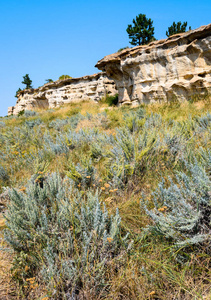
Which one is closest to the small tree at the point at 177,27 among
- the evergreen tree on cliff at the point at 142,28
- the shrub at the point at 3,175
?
the evergreen tree on cliff at the point at 142,28

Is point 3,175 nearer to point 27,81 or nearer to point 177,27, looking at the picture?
point 177,27

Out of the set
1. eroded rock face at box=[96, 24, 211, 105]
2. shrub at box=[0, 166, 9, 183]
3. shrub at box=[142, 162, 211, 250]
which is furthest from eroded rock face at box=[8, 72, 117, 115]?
shrub at box=[142, 162, 211, 250]

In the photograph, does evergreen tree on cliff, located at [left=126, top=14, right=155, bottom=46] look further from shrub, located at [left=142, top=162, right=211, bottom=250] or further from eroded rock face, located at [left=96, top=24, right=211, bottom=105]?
shrub, located at [left=142, top=162, right=211, bottom=250]

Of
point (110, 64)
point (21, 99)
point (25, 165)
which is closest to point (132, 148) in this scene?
point (25, 165)

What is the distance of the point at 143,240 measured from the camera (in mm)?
1764

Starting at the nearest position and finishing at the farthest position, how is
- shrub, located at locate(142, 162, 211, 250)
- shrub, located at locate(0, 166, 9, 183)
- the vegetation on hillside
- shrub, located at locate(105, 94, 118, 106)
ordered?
the vegetation on hillside → shrub, located at locate(142, 162, 211, 250) → shrub, located at locate(0, 166, 9, 183) → shrub, located at locate(105, 94, 118, 106)

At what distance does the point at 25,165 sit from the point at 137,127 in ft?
9.48

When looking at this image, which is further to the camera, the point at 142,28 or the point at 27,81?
the point at 27,81

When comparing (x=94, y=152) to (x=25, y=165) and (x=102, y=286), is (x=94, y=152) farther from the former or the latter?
(x=102, y=286)

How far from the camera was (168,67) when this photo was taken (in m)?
9.82

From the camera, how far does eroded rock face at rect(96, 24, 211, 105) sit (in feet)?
28.4

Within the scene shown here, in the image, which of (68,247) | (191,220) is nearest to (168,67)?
(191,220)

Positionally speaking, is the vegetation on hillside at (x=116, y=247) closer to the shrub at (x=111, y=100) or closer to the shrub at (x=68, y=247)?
the shrub at (x=68, y=247)

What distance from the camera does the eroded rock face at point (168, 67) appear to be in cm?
866
